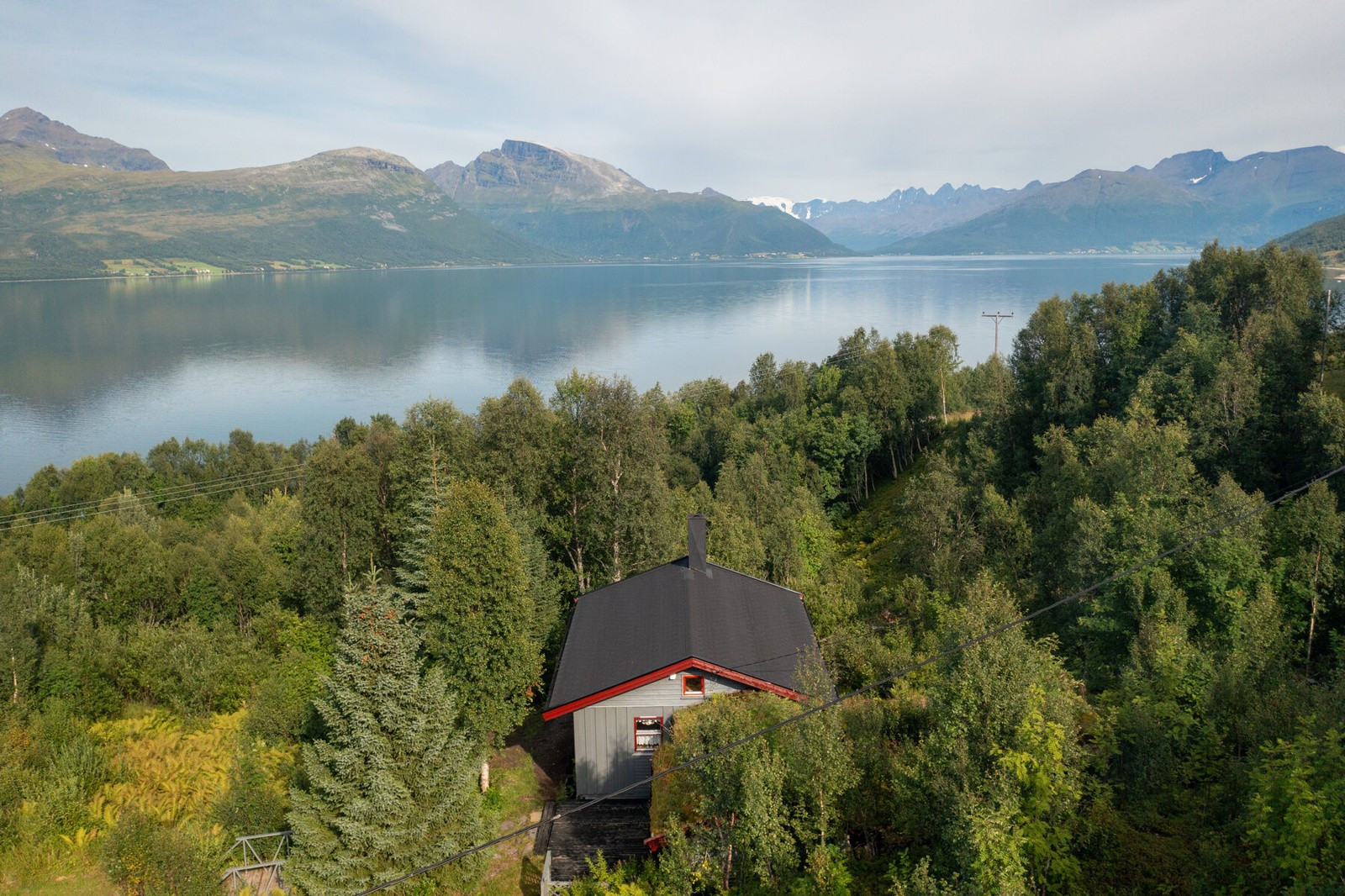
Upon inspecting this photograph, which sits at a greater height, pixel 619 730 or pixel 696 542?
pixel 696 542

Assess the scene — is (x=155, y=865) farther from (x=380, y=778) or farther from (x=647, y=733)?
(x=647, y=733)

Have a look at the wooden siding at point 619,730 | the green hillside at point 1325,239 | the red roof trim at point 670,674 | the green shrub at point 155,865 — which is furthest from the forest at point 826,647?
the green hillside at point 1325,239

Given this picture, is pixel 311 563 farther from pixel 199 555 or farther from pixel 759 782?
pixel 759 782

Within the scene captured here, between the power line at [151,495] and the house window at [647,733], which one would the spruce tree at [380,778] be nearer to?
the house window at [647,733]

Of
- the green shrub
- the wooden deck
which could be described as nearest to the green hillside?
the wooden deck

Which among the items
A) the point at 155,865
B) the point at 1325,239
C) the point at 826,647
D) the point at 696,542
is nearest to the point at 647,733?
the point at 696,542
